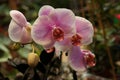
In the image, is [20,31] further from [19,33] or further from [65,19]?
[65,19]

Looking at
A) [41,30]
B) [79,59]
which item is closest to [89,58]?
[79,59]

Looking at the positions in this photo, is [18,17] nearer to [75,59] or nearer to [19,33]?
[19,33]

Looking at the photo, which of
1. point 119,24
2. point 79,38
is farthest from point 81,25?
point 119,24

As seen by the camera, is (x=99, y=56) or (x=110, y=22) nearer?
(x=99, y=56)

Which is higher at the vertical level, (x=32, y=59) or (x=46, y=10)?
(x=46, y=10)

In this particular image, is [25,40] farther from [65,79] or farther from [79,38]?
[65,79]

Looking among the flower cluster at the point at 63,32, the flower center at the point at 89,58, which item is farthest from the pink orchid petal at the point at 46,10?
the flower center at the point at 89,58
